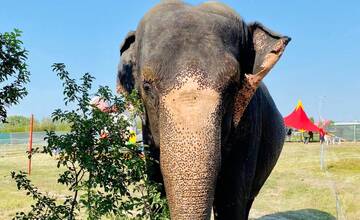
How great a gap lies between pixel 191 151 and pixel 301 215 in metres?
7.74

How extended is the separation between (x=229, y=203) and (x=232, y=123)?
4.14 ft

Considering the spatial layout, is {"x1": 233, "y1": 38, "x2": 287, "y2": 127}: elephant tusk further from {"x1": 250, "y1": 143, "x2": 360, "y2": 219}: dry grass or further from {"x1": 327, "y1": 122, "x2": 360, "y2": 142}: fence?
{"x1": 327, "y1": 122, "x2": 360, "y2": 142}: fence

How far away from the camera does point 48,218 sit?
443 centimetres

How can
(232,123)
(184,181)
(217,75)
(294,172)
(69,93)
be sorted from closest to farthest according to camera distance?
(184,181) < (217,75) < (232,123) < (69,93) < (294,172)

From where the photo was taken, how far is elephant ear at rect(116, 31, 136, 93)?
4.64m

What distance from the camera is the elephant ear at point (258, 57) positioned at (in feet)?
13.3

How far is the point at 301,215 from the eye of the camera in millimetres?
10336

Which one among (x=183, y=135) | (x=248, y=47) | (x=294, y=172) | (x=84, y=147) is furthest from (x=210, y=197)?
(x=294, y=172)

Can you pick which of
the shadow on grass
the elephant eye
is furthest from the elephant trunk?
the shadow on grass

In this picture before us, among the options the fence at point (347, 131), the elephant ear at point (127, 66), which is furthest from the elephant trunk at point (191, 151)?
the fence at point (347, 131)

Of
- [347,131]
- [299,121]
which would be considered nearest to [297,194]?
[299,121]

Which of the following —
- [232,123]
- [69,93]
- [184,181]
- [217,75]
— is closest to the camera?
[184,181]

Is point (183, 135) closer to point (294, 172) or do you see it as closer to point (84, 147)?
point (84, 147)

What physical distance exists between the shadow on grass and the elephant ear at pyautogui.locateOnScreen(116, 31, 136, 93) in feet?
18.8
